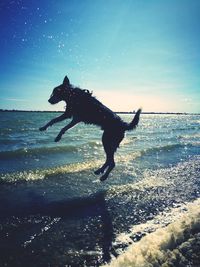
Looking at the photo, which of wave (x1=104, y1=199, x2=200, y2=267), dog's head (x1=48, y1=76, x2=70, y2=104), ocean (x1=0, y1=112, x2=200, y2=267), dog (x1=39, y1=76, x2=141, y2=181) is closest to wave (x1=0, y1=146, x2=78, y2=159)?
ocean (x1=0, y1=112, x2=200, y2=267)

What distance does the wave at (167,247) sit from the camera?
164 inches

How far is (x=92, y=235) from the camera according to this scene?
5211 millimetres

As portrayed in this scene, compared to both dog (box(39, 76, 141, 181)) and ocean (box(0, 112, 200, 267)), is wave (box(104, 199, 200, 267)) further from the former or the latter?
dog (box(39, 76, 141, 181))

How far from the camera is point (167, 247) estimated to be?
180 inches

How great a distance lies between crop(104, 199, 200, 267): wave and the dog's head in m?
4.49

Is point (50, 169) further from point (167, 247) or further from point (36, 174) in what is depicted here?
point (167, 247)

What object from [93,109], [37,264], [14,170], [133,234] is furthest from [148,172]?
[37,264]

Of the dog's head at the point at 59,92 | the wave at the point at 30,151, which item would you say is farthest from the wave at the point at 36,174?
the wave at the point at 30,151

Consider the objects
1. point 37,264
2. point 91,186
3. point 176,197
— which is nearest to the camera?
point 37,264

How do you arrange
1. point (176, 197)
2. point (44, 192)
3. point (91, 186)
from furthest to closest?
point (91, 186) < point (44, 192) < point (176, 197)

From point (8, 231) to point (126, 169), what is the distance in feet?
22.1

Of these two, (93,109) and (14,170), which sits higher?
(93,109)

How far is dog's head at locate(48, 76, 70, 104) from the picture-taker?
816 cm

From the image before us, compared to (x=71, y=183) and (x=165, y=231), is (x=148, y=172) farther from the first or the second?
(x=165, y=231)
